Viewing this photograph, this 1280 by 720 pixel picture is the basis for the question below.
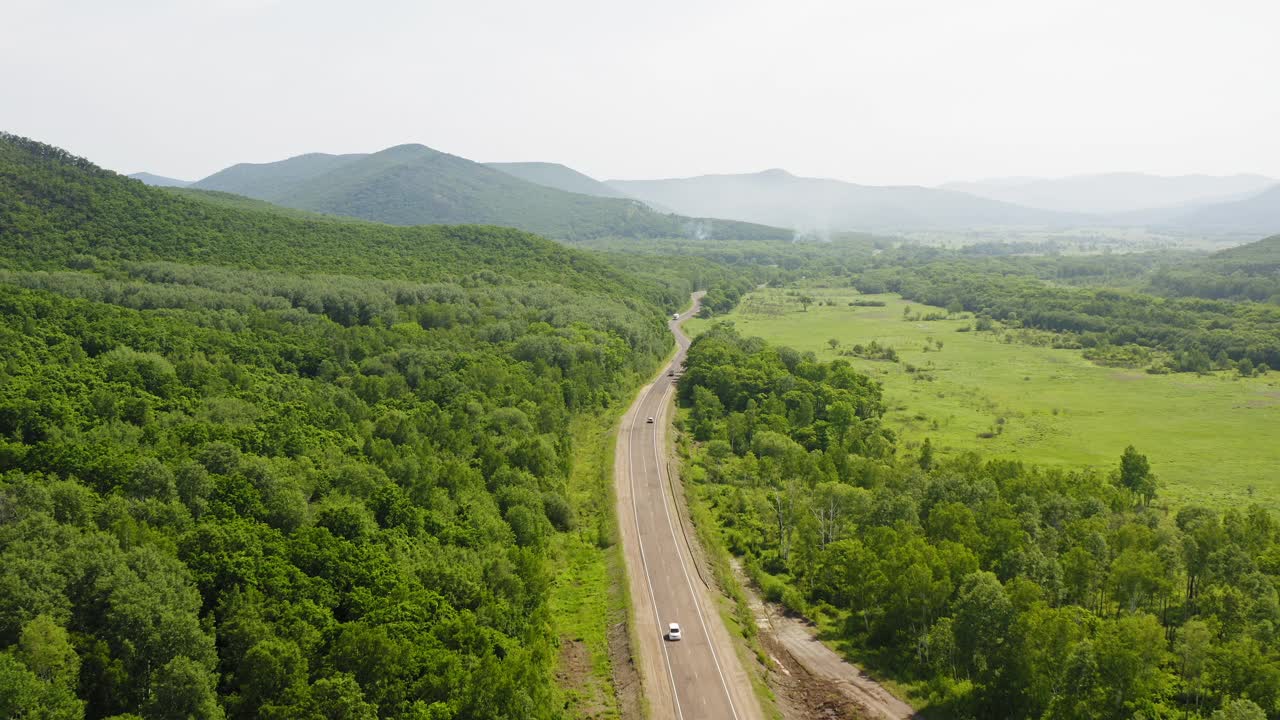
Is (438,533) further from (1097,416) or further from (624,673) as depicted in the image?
(1097,416)

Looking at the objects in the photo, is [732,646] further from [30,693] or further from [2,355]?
[2,355]

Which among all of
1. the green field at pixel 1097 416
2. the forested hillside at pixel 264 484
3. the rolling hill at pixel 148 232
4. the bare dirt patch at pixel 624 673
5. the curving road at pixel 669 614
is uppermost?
the rolling hill at pixel 148 232

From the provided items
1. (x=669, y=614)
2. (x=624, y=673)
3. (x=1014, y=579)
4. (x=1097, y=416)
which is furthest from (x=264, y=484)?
(x=1097, y=416)

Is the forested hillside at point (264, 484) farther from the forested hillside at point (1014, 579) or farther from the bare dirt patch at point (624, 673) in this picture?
the forested hillside at point (1014, 579)

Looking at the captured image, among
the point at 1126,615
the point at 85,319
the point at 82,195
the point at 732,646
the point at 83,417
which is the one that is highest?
the point at 82,195

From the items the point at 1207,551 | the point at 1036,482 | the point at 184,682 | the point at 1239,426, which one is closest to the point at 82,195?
the point at 184,682

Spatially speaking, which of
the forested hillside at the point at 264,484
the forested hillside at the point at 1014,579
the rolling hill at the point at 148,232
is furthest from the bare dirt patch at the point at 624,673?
the rolling hill at the point at 148,232
